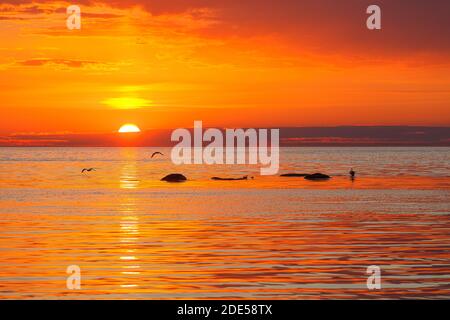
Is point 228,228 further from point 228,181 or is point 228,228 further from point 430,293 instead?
point 228,181

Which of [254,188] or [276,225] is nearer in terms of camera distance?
[276,225]

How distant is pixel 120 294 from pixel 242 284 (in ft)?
13.5

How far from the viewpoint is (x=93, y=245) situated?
3238cm

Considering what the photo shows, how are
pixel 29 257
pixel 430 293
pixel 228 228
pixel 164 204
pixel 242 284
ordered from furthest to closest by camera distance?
pixel 164 204 → pixel 228 228 → pixel 29 257 → pixel 242 284 → pixel 430 293

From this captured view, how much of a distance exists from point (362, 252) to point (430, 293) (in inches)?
345

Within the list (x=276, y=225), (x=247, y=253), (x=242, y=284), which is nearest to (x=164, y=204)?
(x=276, y=225)

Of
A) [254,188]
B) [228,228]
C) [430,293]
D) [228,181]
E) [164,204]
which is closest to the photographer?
[430,293]

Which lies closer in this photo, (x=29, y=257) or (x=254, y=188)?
(x=29, y=257)

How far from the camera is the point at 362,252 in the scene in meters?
29.8
